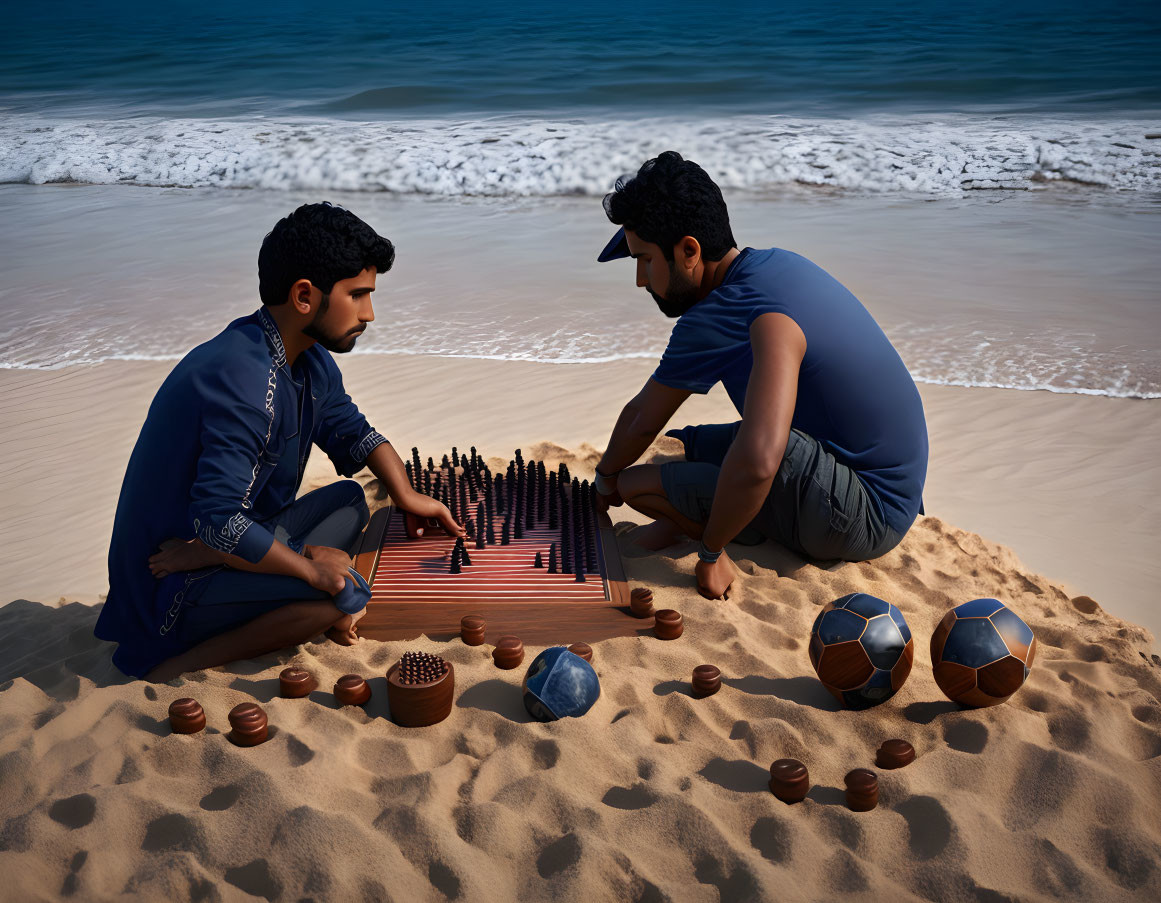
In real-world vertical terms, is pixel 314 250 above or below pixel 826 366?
above

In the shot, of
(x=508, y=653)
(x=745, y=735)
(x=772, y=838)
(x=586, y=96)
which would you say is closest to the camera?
(x=772, y=838)

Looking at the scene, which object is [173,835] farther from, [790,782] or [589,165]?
[589,165]

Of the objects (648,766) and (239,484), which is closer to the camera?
(648,766)

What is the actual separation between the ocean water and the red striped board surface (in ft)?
10.4

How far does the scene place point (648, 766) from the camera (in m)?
2.83

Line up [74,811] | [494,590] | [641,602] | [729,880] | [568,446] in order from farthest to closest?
[568,446], [494,590], [641,602], [74,811], [729,880]

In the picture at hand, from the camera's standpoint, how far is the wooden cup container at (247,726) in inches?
114

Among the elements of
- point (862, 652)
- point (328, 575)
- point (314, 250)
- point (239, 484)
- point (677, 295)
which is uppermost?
point (314, 250)

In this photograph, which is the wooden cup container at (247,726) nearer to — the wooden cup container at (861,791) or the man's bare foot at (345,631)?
the man's bare foot at (345,631)

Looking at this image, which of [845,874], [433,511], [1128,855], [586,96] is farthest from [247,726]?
[586,96]

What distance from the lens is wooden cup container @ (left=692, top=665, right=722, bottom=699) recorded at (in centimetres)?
315

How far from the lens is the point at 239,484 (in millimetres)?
3137

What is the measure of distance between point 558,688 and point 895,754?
3.24ft

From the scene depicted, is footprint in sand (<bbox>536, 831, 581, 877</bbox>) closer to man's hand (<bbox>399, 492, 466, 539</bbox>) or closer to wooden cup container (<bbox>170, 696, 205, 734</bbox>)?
wooden cup container (<bbox>170, 696, 205, 734</bbox>)
